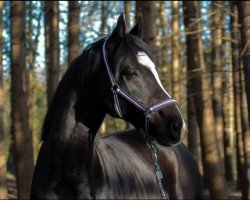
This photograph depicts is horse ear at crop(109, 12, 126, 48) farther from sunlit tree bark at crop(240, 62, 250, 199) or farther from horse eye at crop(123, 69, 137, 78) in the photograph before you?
sunlit tree bark at crop(240, 62, 250, 199)

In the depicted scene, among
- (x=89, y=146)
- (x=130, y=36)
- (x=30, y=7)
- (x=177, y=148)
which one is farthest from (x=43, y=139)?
(x=30, y=7)

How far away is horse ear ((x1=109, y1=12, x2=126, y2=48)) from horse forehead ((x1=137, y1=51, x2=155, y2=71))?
203 mm

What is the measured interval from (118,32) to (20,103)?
680cm

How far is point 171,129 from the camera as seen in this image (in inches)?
147

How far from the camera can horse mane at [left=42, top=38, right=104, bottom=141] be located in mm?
4188

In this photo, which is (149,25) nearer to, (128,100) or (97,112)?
(97,112)

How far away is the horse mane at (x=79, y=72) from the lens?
159 inches

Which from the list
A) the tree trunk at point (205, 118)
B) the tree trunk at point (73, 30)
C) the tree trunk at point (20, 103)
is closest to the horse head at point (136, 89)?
the tree trunk at point (205, 118)

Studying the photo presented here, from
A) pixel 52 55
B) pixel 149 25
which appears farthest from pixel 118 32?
pixel 52 55

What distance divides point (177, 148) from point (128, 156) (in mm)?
1458

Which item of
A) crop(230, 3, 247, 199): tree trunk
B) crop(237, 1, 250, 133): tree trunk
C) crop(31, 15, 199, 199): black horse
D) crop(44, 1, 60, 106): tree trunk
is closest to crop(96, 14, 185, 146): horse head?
crop(31, 15, 199, 199): black horse

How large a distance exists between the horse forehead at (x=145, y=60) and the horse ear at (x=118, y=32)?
203mm

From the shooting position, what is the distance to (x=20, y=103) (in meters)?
10.5

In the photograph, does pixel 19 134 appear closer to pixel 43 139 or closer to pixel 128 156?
pixel 128 156
